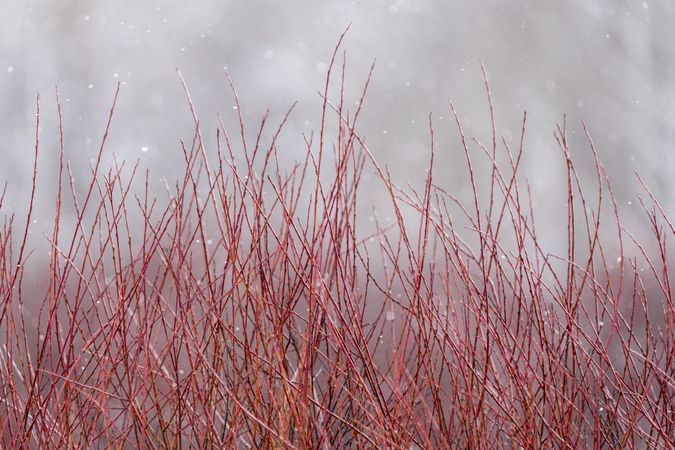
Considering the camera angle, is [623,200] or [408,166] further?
[408,166]

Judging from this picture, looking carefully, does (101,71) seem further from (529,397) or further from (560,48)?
(529,397)

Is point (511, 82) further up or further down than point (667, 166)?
further up

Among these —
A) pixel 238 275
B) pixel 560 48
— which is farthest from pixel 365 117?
pixel 238 275

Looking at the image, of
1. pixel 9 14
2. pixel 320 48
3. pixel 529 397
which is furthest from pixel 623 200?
pixel 529 397

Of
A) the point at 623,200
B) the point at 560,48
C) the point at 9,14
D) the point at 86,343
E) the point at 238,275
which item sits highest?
the point at 560,48

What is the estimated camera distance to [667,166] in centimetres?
833

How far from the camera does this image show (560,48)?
32.6 ft

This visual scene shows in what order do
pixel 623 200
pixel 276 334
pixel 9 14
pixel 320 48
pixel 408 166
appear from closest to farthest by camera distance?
pixel 276 334 → pixel 9 14 → pixel 623 200 → pixel 408 166 → pixel 320 48

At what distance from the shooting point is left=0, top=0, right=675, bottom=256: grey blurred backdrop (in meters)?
8.79

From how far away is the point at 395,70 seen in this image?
10.1m

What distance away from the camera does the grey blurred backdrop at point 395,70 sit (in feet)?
28.8

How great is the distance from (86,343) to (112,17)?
9.26 m

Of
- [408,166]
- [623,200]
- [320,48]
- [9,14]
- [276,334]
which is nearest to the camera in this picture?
[276,334]

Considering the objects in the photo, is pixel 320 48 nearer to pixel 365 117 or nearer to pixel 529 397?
pixel 365 117
